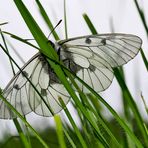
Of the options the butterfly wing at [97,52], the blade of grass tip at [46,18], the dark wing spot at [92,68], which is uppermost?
the blade of grass tip at [46,18]

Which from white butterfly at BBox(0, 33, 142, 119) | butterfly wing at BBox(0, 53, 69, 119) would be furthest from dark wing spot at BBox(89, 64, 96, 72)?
butterfly wing at BBox(0, 53, 69, 119)

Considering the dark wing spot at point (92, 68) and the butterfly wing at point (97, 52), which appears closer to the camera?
the butterfly wing at point (97, 52)

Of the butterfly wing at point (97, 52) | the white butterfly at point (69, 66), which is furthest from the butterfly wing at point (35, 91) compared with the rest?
the butterfly wing at point (97, 52)

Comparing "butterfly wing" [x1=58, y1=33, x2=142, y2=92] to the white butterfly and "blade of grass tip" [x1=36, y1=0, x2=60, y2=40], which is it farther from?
"blade of grass tip" [x1=36, y1=0, x2=60, y2=40]

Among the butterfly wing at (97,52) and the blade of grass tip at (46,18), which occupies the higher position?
the blade of grass tip at (46,18)

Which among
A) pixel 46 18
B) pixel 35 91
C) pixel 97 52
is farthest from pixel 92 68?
pixel 46 18

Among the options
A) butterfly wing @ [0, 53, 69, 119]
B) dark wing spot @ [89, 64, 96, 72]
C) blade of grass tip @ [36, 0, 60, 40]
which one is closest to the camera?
blade of grass tip @ [36, 0, 60, 40]

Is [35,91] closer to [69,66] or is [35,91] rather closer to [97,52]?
[69,66]

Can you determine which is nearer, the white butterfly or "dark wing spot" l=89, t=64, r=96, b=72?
the white butterfly

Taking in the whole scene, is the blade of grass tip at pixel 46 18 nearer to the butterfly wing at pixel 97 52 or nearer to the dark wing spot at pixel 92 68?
the butterfly wing at pixel 97 52
